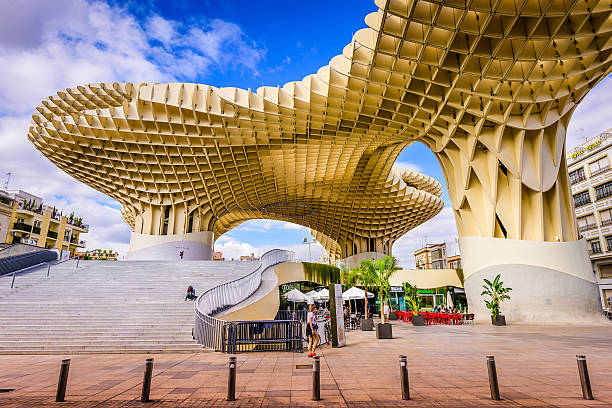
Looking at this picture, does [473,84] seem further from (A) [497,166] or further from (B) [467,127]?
(A) [497,166]

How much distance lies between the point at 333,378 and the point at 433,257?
8679 cm

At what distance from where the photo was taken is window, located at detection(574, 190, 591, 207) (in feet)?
135

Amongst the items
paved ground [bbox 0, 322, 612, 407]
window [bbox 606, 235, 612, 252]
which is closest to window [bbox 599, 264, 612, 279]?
window [bbox 606, 235, 612, 252]

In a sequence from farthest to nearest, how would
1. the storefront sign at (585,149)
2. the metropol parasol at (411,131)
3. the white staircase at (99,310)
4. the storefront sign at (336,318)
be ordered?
the storefront sign at (585,149)
the metropol parasol at (411,131)
the storefront sign at (336,318)
the white staircase at (99,310)

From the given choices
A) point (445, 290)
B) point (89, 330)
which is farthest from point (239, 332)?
point (445, 290)

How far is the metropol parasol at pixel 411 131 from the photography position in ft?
57.9

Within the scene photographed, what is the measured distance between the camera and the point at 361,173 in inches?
1556

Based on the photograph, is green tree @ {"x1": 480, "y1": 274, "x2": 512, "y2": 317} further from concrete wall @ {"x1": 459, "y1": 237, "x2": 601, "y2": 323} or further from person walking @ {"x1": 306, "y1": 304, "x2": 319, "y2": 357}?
person walking @ {"x1": 306, "y1": 304, "x2": 319, "y2": 357}

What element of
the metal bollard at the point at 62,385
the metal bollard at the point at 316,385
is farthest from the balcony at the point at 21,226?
the metal bollard at the point at 316,385

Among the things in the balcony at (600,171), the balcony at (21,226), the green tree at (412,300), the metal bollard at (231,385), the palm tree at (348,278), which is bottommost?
the metal bollard at (231,385)

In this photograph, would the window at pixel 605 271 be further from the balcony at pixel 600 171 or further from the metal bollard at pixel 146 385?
the metal bollard at pixel 146 385

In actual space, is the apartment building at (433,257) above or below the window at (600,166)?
below

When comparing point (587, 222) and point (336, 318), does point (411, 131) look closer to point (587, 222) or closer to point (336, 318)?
point (336, 318)

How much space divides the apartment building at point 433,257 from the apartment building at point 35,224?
76594 mm
